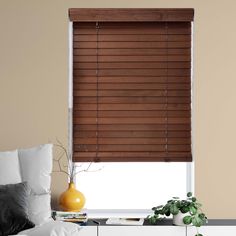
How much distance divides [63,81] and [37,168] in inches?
30.6

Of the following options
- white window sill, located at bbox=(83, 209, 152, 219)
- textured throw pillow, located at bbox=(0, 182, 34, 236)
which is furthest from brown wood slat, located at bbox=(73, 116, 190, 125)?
textured throw pillow, located at bbox=(0, 182, 34, 236)

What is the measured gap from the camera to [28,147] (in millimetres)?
4391

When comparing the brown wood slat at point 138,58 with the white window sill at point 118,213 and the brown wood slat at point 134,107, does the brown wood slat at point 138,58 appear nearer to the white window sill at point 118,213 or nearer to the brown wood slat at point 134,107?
the brown wood slat at point 134,107

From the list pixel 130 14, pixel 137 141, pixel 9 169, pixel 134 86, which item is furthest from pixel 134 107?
pixel 9 169

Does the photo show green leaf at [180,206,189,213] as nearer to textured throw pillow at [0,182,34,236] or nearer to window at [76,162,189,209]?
window at [76,162,189,209]

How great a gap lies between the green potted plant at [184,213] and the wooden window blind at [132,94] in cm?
46

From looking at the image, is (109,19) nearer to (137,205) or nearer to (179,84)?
(179,84)

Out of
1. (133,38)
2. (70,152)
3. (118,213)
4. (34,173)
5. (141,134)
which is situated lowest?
(118,213)

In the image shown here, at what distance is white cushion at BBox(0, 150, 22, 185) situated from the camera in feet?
12.8

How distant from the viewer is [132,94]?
4.46 metres

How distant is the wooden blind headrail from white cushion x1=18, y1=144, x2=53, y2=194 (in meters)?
1.09

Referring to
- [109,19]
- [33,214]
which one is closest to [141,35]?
[109,19]

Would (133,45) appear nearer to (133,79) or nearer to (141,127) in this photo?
(133,79)

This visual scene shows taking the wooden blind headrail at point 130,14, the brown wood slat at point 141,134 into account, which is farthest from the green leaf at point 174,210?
the wooden blind headrail at point 130,14
